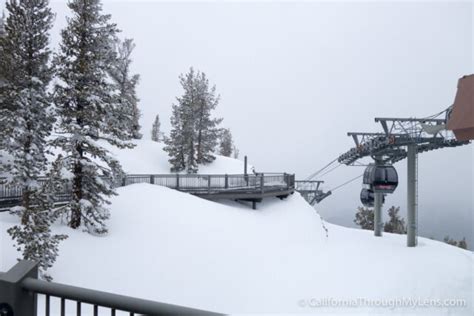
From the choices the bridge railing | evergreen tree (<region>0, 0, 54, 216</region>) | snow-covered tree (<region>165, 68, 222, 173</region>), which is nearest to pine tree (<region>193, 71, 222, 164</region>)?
snow-covered tree (<region>165, 68, 222, 173</region>)

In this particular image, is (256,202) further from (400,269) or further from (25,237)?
(25,237)

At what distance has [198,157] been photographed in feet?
128

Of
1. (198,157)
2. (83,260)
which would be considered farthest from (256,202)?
(198,157)

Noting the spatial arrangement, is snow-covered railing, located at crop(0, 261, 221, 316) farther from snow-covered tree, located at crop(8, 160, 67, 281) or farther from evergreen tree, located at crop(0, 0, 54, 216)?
evergreen tree, located at crop(0, 0, 54, 216)

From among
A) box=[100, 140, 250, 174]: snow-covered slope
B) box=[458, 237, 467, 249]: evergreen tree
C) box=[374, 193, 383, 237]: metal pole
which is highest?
box=[100, 140, 250, 174]: snow-covered slope

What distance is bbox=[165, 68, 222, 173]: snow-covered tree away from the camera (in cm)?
3762

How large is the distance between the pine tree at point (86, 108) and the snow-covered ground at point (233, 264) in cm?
122

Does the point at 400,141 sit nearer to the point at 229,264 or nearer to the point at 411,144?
the point at 411,144

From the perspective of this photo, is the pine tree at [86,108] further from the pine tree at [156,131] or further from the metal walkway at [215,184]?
the pine tree at [156,131]

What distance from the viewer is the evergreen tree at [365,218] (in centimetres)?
4488

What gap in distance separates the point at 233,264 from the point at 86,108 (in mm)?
7926

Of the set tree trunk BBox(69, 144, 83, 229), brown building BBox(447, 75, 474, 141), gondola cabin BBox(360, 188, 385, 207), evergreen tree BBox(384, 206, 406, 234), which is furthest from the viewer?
evergreen tree BBox(384, 206, 406, 234)

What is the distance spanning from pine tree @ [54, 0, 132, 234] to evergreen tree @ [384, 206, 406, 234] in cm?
4668

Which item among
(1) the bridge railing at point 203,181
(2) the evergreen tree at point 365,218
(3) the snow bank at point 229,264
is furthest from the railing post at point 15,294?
(2) the evergreen tree at point 365,218
